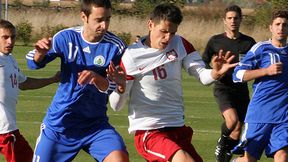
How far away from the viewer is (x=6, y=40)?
28.9ft

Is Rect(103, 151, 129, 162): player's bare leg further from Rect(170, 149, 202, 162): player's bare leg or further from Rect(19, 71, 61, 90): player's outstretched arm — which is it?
Rect(19, 71, 61, 90): player's outstretched arm

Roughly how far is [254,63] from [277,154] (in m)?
1.01

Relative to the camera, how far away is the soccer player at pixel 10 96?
8570mm

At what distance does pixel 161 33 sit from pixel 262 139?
6.82 feet

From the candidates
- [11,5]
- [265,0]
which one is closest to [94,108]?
[265,0]

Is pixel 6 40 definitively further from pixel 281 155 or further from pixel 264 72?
pixel 281 155

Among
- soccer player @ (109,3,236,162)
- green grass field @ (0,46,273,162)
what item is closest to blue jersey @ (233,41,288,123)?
soccer player @ (109,3,236,162)

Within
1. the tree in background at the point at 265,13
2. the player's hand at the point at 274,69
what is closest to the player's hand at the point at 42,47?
the player's hand at the point at 274,69

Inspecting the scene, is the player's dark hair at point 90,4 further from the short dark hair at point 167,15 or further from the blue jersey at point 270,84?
the blue jersey at point 270,84

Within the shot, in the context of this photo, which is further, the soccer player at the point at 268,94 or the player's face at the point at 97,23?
the soccer player at the point at 268,94

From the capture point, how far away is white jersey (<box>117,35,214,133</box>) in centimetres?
785

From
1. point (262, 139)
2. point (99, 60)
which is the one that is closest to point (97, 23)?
point (99, 60)

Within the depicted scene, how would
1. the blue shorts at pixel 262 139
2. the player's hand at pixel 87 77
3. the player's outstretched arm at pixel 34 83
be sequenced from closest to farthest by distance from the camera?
1. the player's hand at pixel 87 77
2. the player's outstretched arm at pixel 34 83
3. the blue shorts at pixel 262 139

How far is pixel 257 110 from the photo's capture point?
920 cm
